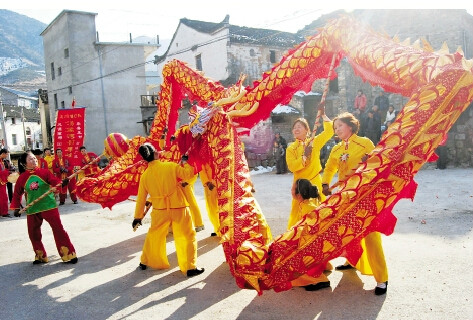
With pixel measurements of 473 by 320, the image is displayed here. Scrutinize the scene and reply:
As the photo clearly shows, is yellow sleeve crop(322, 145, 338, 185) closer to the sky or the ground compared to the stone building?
closer to the ground

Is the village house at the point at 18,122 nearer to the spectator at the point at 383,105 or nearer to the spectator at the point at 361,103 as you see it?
the spectator at the point at 361,103

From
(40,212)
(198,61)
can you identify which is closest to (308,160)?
(40,212)

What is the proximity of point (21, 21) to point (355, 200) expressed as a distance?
113 meters

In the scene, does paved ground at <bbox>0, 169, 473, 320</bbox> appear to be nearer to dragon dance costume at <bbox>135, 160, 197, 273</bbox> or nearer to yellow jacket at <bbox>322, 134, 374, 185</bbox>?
dragon dance costume at <bbox>135, 160, 197, 273</bbox>

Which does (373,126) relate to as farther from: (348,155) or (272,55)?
(272,55)

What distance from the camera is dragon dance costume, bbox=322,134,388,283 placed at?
11.4ft

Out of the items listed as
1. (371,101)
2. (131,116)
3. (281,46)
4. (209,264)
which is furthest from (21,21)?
(209,264)

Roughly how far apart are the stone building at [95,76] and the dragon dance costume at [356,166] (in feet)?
68.1

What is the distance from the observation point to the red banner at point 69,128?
6561mm

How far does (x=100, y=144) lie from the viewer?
2336 centimetres

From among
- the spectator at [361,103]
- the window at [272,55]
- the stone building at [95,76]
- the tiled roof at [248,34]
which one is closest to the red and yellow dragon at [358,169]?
the spectator at [361,103]

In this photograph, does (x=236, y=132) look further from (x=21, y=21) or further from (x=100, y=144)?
(x=21, y=21)

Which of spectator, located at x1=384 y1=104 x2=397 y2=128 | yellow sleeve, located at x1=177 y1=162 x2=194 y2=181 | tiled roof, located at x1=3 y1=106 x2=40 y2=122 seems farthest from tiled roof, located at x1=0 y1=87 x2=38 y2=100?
yellow sleeve, located at x1=177 y1=162 x2=194 y2=181

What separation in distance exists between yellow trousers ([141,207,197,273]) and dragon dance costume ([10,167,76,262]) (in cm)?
129
